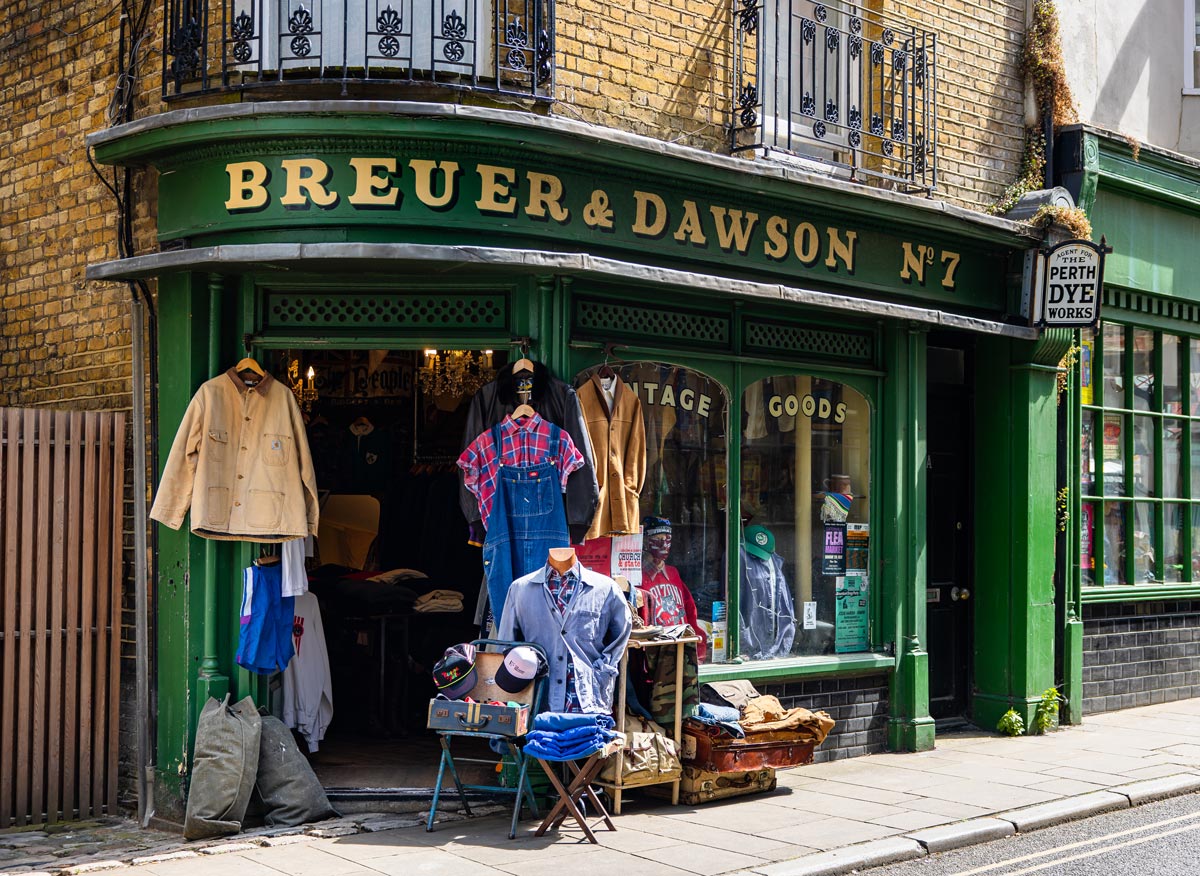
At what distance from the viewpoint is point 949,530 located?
12062mm

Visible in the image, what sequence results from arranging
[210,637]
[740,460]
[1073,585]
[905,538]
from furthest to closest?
[1073,585]
[905,538]
[740,460]
[210,637]

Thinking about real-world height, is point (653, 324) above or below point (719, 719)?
above

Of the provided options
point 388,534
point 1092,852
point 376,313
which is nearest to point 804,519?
point 388,534

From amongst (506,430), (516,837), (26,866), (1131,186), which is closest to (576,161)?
(506,430)

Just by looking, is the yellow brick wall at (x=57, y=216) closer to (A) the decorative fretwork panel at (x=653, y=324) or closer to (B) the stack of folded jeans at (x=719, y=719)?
(A) the decorative fretwork panel at (x=653, y=324)

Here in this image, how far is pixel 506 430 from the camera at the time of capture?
333 inches

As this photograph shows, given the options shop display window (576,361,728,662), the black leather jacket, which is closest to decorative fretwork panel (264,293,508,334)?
the black leather jacket

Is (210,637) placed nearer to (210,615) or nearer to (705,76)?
(210,615)

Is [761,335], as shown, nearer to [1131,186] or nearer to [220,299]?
[220,299]

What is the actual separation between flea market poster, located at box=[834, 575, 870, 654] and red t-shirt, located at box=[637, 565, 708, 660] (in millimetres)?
1576

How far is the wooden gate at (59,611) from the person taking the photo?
Answer: 8.59 meters

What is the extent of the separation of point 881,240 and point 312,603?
16.8ft

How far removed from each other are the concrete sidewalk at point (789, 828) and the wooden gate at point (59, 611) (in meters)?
1.43

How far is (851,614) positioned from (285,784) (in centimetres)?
471
